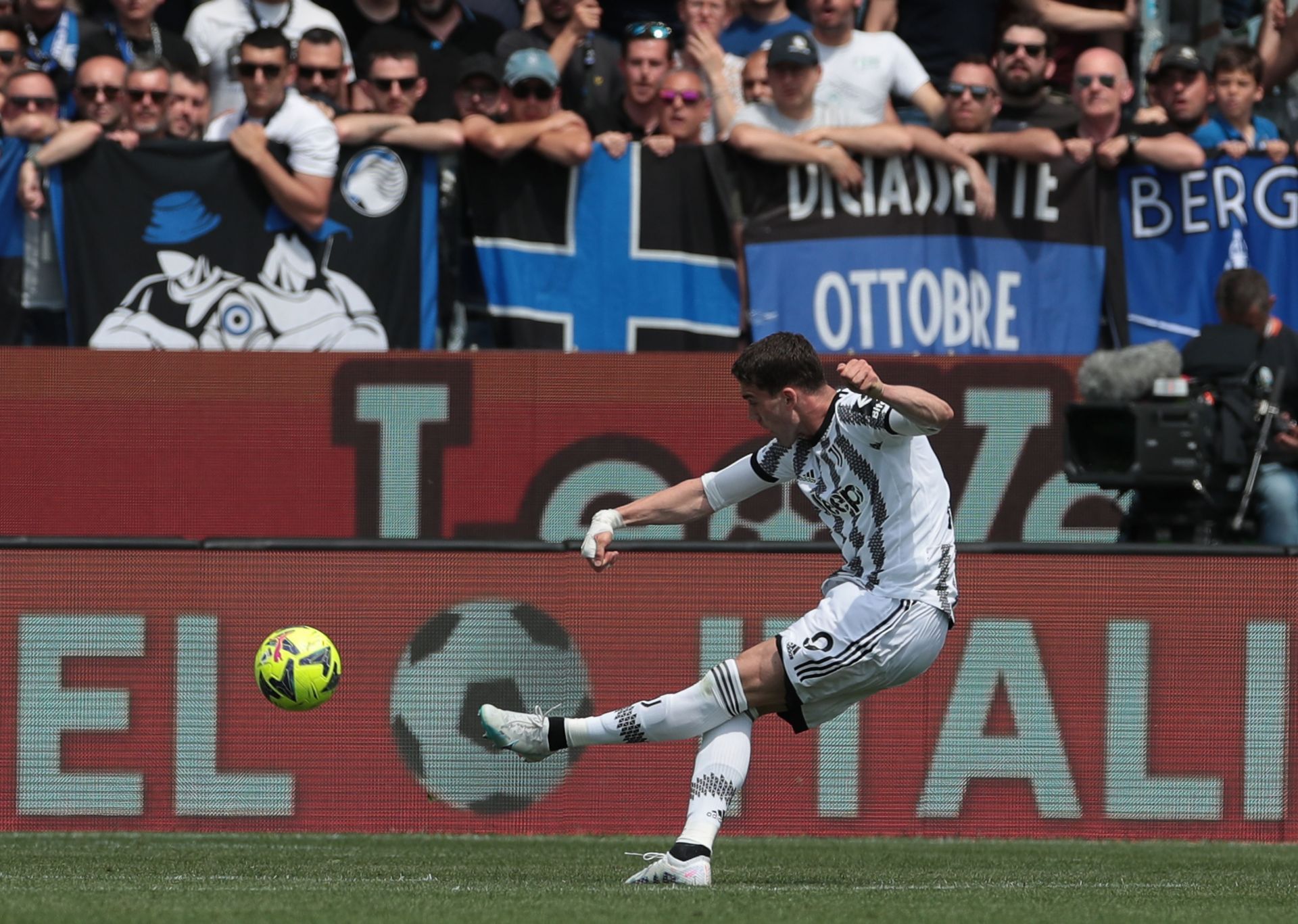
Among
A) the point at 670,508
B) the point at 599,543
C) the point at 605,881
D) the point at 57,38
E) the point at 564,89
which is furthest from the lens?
the point at 564,89

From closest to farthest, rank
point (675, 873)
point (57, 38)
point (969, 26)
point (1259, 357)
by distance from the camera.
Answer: point (675, 873)
point (1259, 357)
point (57, 38)
point (969, 26)

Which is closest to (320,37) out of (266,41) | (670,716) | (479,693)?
(266,41)

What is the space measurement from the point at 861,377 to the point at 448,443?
5.46 m

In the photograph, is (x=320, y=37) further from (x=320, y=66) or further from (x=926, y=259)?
(x=926, y=259)

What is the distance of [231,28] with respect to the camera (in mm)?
12633

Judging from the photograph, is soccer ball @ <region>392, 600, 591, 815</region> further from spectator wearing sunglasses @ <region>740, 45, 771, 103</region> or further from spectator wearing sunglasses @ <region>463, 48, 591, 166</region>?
spectator wearing sunglasses @ <region>740, 45, 771, 103</region>

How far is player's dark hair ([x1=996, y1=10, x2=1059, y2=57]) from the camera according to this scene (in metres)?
12.8

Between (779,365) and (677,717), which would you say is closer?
(779,365)

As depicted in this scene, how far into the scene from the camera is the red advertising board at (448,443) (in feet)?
38.0

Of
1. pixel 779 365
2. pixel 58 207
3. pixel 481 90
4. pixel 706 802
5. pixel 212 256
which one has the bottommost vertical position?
pixel 706 802

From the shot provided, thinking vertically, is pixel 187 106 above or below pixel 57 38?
below

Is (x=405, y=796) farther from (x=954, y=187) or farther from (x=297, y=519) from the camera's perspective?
(x=954, y=187)

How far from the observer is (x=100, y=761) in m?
9.98

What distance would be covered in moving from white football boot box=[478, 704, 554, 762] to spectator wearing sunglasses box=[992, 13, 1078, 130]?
6.25 metres
